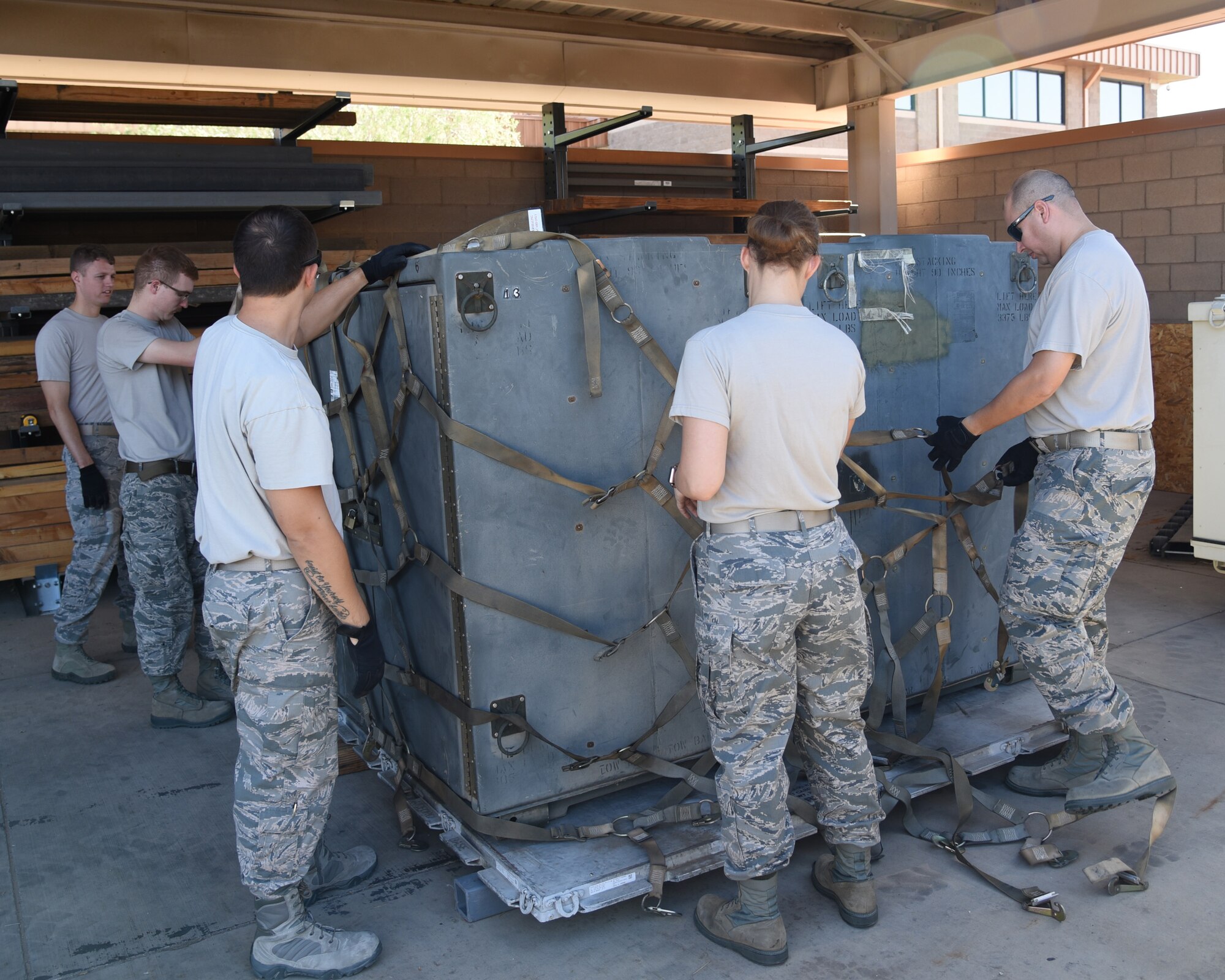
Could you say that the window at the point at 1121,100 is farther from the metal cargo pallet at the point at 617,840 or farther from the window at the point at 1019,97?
the metal cargo pallet at the point at 617,840

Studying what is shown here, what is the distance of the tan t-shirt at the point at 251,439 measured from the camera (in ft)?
7.93

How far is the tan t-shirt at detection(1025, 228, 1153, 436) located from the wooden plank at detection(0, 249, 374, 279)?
3.62m

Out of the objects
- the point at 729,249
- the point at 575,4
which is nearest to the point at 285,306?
the point at 729,249

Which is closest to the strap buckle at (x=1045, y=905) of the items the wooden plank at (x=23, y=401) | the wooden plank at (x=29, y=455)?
the wooden plank at (x=29, y=455)

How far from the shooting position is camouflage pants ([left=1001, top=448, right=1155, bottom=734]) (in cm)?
314

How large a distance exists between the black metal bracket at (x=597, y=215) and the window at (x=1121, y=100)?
83.5 feet

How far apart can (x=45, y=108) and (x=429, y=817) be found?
5456 mm

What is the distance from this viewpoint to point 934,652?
3.71 meters

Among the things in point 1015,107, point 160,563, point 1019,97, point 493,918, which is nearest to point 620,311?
point 493,918

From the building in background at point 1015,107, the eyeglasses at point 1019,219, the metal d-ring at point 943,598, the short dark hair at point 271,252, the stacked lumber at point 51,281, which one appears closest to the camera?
the short dark hair at point 271,252

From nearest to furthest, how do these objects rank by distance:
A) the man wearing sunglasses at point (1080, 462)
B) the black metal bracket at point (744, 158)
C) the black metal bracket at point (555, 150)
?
the man wearing sunglasses at point (1080, 462), the black metal bracket at point (555, 150), the black metal bracket at point (744, 158)

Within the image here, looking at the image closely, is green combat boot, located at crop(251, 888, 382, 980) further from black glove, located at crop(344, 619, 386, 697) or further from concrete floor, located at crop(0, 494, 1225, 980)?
black glove, located at crop(344, 619, 386, 697)

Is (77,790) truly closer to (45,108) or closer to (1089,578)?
(1089,578)

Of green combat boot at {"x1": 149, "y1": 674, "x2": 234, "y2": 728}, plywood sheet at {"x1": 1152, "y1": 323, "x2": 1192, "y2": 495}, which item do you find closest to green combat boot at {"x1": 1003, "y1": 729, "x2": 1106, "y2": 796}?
green combat boot at {"x1": 149, "y1": 674, "x2": 234, "y2": 728}
